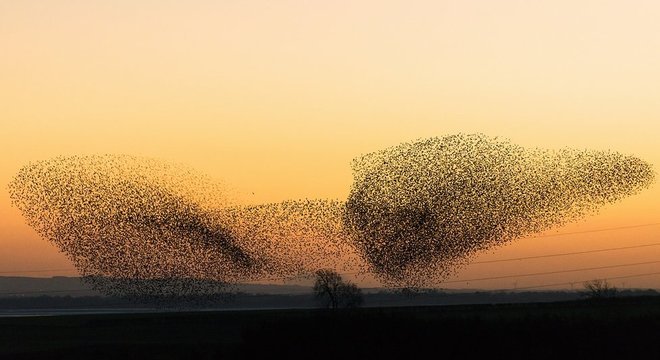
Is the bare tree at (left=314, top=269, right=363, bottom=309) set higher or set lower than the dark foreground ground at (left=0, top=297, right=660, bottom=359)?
lower

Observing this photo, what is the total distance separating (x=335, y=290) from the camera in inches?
7421

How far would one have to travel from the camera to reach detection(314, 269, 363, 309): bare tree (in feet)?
615

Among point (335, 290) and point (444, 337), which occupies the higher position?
point (444, 337)

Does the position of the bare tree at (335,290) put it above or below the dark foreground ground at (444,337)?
below

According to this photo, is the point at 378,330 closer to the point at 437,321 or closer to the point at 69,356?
the point at 437,321

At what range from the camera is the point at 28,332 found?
457 ft

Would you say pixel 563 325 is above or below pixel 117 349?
above

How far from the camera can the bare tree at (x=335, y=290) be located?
18750 centimetres

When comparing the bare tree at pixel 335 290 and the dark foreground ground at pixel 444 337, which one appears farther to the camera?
the bare tree at pixel 335 290

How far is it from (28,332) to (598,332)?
8707cm

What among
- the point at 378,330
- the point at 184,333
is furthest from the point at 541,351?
the point at 184,333

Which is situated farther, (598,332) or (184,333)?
(184,333)

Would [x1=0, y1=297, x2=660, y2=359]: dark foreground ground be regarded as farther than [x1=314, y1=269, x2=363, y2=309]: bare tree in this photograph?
No

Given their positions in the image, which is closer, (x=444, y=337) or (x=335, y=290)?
(x=444, y=337)
